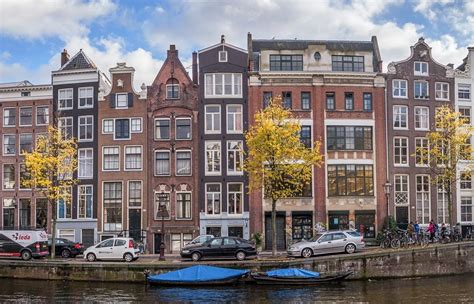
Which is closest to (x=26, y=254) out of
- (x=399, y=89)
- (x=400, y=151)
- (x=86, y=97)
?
(x=86, y=97)

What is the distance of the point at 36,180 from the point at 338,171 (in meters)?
25.9

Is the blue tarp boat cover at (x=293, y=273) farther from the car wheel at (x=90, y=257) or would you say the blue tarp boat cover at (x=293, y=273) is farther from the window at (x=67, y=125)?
the window at (x=67, y=125)

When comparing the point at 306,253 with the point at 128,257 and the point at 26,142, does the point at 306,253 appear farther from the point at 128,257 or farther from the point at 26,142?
the point at 26,142

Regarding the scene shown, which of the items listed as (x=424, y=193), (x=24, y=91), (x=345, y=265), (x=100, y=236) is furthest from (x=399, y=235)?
(x=24, y=91)

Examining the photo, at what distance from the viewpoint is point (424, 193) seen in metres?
55.1

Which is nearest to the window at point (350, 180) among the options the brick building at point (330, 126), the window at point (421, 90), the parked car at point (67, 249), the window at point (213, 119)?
the brick building at point (330, 126)

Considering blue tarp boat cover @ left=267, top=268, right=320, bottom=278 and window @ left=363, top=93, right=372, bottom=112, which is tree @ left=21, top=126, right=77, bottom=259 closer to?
blue tarp boat cover @ left=267, top=268, right=320, bottom=278

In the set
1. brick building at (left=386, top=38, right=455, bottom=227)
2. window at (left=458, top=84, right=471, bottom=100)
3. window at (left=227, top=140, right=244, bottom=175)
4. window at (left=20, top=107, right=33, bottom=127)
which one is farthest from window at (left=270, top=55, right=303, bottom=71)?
window at (left=20, top=107, right=33, bottom=127)

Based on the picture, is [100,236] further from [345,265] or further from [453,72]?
[453,72]

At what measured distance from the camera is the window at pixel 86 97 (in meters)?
56.2

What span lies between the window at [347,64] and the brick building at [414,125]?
2.85 m

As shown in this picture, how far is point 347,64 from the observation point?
5553 centimetres

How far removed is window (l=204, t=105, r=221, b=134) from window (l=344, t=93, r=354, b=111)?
11.7 metres

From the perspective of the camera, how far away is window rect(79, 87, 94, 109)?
56.2m
